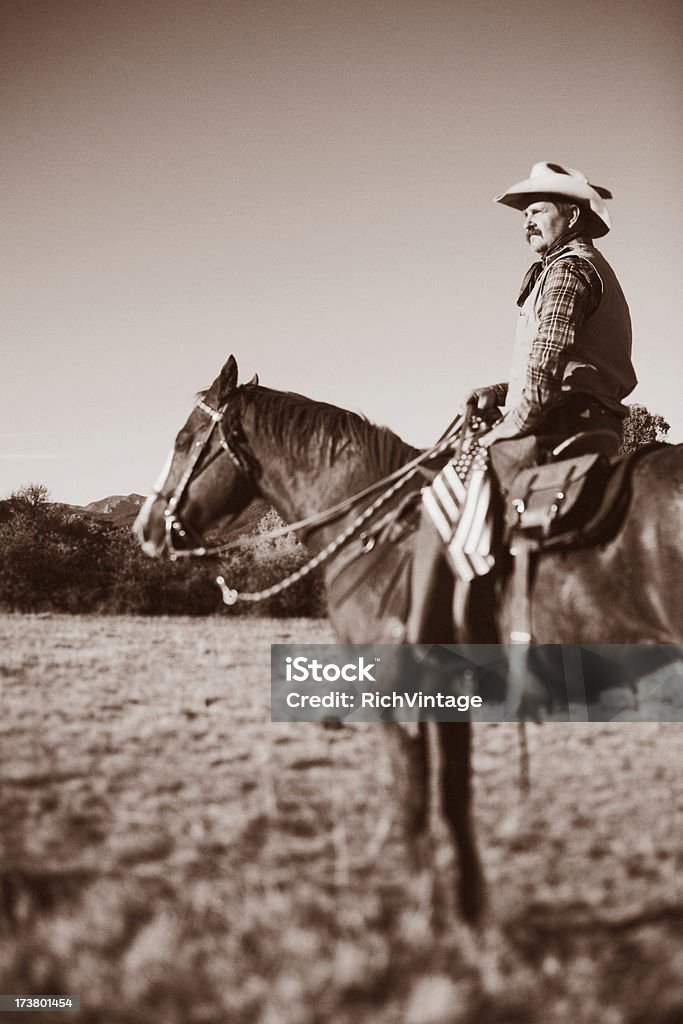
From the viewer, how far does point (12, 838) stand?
327cm

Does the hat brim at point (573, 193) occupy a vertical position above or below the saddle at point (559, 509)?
above

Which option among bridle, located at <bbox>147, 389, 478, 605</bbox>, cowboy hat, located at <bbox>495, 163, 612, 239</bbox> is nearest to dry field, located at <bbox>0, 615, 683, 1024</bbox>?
bridle, located at <bbox>147, 389, 478, 605</bbox>

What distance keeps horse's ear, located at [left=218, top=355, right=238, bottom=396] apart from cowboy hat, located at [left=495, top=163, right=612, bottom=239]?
155 cm

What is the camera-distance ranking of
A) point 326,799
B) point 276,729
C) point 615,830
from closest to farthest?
1. point 615,830
2. point 326,799
3. point 276,729

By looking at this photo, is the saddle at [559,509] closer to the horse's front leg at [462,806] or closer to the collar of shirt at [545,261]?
the horse's front leg at [462,806]

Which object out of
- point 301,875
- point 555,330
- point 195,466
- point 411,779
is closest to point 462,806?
point 411,779

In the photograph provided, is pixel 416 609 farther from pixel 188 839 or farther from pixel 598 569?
pixel 188 839

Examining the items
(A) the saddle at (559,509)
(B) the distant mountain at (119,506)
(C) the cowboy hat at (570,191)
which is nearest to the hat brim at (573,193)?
(C) the cowboy hat at (570,191)

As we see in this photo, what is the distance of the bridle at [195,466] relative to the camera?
3.64 m

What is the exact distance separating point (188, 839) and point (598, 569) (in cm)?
238

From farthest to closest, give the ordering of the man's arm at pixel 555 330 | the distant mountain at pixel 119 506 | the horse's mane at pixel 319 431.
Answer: the distant mountain at pixel 119 506 → the horse's mane at pixel 319 431 → the man's arm at pixel 555 330

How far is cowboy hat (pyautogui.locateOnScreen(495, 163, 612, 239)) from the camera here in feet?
10.2

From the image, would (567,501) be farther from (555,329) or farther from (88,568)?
(88,568)

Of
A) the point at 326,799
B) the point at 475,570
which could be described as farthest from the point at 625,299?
the point at 326,799
